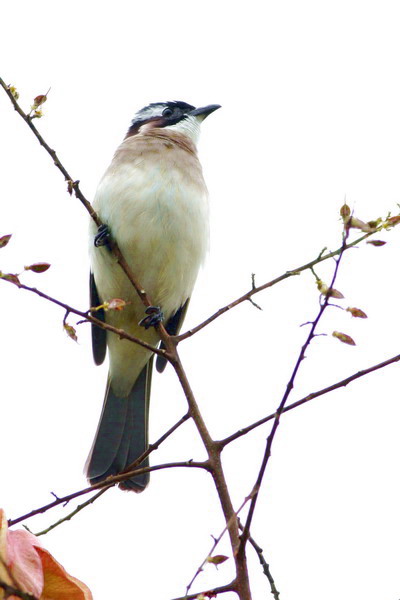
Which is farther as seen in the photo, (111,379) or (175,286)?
(111,379)

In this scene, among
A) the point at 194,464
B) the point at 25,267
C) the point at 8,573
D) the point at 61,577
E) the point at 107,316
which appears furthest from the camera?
the point at 107,316

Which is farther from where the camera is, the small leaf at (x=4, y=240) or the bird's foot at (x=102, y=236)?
the bird's foot at (x=102, y=236)

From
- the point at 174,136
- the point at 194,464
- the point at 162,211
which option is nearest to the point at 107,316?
the point at 162,211

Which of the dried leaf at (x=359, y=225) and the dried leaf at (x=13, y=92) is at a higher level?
the dried leaf at (x=13, y=92)

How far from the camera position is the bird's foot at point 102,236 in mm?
5879

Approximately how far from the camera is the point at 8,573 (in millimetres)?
2154

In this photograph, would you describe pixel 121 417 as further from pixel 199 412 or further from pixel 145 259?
pixel 199 412

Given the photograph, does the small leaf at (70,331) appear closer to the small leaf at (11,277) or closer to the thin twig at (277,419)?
the small leaf at (11,277)

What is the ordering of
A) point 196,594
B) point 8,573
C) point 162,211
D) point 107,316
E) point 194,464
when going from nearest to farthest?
point 8,573
point 196,594
point 194,464
point 162,211
point 107,316

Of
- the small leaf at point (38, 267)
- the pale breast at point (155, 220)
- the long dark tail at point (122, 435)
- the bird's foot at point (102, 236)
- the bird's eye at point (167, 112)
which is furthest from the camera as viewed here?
the bird's eye at point (167, 112)

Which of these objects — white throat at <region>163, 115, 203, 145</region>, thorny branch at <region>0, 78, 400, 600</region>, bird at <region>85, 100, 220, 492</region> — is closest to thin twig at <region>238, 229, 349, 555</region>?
thorny branch at <region>0, 78, 400, 600</region>

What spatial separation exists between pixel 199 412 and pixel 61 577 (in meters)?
1.13

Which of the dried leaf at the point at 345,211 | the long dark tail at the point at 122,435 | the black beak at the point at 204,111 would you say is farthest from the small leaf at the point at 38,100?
the black beak at the point at 204,111

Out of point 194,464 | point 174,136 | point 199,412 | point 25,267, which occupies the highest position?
point 174,136
